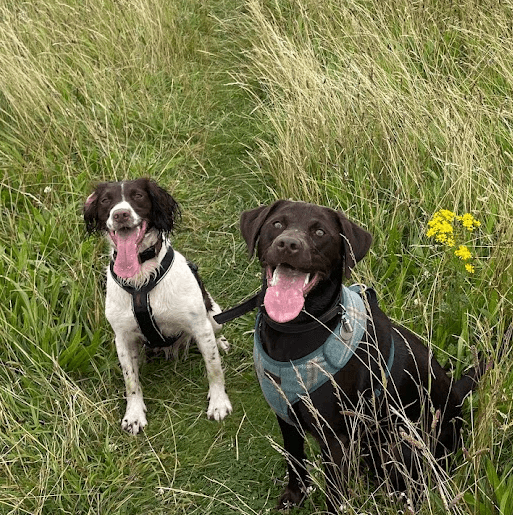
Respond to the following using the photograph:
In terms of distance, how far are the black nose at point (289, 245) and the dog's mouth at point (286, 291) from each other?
8 cm

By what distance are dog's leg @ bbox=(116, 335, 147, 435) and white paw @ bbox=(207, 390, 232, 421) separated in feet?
1.06

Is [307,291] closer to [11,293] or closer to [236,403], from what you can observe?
[236,403]

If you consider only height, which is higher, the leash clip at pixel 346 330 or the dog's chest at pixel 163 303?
the leash clip at pixel 346 330

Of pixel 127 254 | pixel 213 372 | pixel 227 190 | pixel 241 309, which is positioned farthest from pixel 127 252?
pixel 227 190

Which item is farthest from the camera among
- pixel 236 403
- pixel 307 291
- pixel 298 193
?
pixel 298 193

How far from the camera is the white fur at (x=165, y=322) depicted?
10.2 feet

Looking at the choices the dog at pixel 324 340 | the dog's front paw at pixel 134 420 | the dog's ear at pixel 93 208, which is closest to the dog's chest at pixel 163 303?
the dog's ear at pixel 93 208

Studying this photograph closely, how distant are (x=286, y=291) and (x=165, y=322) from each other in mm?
989

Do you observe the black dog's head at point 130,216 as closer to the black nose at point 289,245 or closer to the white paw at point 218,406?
the white paw at point 218,406

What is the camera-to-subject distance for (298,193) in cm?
410

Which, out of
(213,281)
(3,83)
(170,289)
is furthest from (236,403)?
(3,83)

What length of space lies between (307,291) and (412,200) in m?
1.44

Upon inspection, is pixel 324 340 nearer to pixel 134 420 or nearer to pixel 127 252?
pixel 127 252

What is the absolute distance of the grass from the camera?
283 cm
